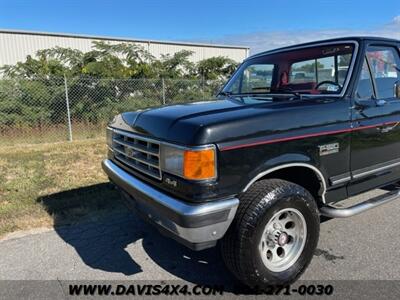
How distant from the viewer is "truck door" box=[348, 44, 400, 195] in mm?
3547

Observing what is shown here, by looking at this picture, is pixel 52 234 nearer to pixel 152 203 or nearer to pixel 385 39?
pixel 152 203

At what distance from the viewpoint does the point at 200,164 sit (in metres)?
2.60

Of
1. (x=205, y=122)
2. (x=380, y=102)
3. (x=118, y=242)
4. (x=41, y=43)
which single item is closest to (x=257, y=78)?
(x=380, y=102)

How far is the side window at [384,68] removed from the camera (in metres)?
3.82

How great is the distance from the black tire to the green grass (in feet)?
7.83

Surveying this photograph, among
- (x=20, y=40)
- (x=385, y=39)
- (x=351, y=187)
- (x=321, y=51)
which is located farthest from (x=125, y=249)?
(x=20, y=40)

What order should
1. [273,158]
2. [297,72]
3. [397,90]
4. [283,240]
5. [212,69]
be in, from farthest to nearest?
[212,69]
[297,72]
[397,90]
[283,240]
[273,158]

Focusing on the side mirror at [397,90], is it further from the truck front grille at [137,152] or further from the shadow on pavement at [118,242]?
the truck front grille at [137,152]

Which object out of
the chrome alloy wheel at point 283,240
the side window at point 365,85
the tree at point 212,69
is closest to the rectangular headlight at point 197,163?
the chrome alloy wheel at point 283,240

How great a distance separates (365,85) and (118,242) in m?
2.92

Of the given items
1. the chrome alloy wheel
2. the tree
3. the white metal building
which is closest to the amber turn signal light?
the chrome alloy wheel

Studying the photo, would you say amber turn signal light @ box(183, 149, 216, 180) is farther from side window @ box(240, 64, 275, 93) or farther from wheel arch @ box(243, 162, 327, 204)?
side window @ box(240, 64, 275, 93)

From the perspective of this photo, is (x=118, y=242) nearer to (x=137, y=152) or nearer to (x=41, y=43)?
(x=137, y=152)

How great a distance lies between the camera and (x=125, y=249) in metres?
3.79
